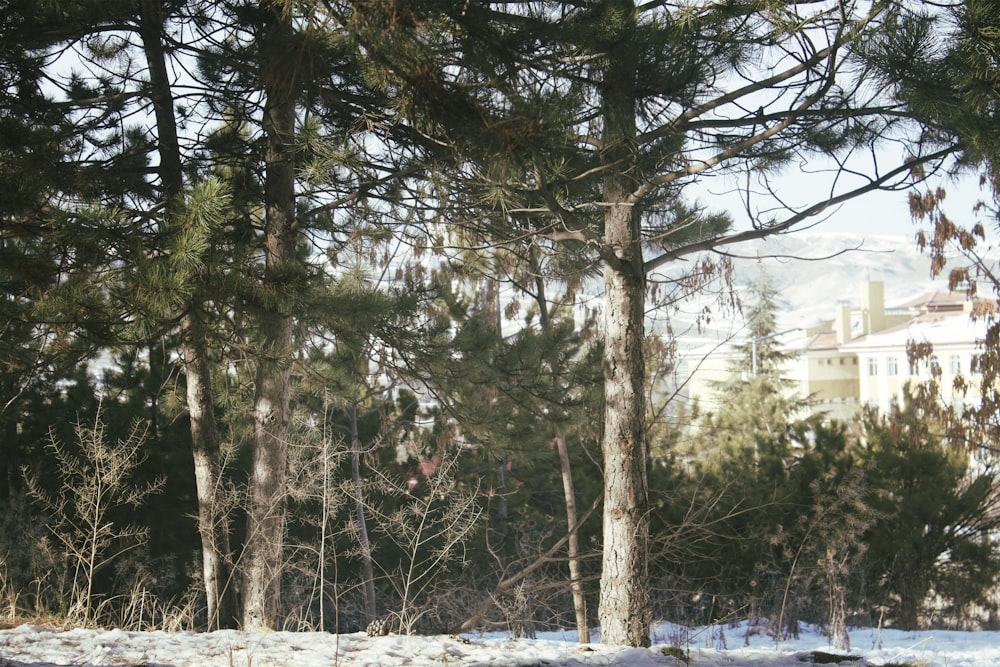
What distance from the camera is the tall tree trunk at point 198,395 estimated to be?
683 cm

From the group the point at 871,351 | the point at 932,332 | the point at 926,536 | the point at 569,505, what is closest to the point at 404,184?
the point at 569,505

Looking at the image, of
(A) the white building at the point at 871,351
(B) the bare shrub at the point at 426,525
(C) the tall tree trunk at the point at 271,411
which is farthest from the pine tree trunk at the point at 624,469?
(A) the white building at the point at 871,351

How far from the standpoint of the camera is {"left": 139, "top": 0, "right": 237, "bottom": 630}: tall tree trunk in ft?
22.4

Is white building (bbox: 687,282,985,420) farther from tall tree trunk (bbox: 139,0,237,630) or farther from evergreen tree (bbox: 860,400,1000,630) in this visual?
tall tree trunk (bbox: 139,0,237,630)

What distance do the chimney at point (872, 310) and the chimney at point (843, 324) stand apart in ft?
3.69

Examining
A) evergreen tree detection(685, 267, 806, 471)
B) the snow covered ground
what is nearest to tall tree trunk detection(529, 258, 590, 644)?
the snow covered ground

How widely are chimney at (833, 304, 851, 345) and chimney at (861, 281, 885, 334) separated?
113 cm

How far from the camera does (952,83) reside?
4.73 meters

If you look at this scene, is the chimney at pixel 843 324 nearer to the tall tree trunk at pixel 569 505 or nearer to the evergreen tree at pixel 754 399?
the evergreen tree at pixel 754 399

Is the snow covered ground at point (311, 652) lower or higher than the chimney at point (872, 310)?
lower

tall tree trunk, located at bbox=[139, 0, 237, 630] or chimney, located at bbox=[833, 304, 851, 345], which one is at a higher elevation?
chimney, located at bbox=[833, 304, 851, 345]

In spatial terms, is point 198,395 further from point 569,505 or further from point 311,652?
point 569,505

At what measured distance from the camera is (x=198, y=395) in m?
7.09

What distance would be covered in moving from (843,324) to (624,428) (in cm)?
5560
